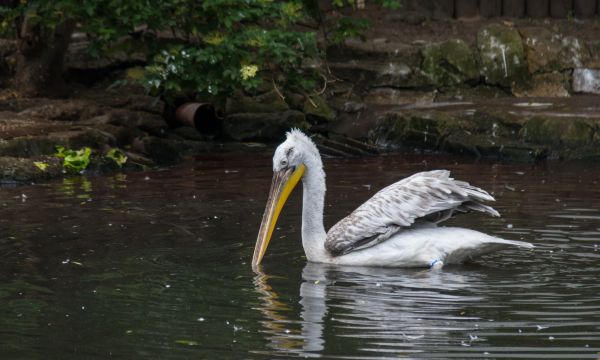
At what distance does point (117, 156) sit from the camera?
38.6 ft

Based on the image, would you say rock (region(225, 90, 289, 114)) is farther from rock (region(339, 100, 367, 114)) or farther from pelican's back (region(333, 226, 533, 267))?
pelican's back (region(333, 226, 533, 267))

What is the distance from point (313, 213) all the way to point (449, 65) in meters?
7.79

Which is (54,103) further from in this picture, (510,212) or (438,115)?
(510,212)

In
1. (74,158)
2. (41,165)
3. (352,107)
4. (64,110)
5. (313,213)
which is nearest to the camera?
(313,213)

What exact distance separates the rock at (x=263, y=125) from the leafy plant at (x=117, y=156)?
201cm

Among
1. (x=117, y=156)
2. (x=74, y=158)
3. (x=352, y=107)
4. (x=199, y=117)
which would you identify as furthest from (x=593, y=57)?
(x=74, y=158)

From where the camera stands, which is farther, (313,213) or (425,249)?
(313,213)

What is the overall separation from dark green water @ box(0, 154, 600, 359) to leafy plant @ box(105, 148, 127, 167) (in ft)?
4.88

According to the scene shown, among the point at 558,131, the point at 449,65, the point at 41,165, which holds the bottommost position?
the point at 41,165

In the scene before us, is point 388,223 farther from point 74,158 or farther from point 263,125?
point 263,125

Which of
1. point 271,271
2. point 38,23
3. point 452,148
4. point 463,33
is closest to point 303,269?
point 271,271

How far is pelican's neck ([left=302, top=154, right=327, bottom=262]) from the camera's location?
7.15 meters

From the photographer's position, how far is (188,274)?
6.71 m

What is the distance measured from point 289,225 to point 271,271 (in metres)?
1.61
